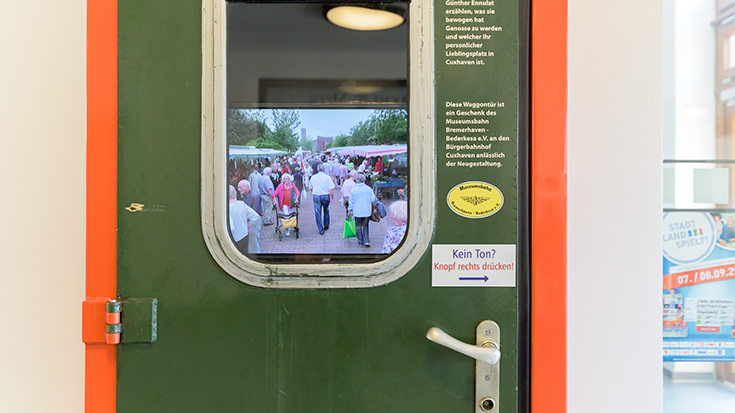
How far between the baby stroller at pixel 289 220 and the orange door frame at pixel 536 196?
40 cm

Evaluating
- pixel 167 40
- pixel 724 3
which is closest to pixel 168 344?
pixel 167 40

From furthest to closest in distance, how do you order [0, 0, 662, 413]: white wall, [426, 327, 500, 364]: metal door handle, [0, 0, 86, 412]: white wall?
[0, 0, 86, 412]: white wall
[0, 0, 662, 413]: white wall
[426, 327, 500, 364]: metal door handle

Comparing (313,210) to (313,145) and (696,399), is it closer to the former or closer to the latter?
(313,145)

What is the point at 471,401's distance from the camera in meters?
Answer: 0.97

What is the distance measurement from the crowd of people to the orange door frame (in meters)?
0.31

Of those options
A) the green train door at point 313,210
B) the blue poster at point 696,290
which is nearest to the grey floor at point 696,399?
the blue poster at point 696,290

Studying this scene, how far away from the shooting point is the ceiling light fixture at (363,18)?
96 cm

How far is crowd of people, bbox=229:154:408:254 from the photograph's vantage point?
958mm

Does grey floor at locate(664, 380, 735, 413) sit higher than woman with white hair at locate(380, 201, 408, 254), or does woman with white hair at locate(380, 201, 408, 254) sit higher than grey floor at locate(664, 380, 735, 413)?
woman with white hair at locate(380, 201, 408, 254)

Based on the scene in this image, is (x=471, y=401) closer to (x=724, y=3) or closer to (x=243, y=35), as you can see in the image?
(x=243, y=35)

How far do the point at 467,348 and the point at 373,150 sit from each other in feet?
1.69

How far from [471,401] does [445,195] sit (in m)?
0.51

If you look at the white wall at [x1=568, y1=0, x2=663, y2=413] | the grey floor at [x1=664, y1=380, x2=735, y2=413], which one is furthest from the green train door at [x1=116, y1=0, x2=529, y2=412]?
the grey floor at [x1=664, y1=380, x2=735, y2=413]

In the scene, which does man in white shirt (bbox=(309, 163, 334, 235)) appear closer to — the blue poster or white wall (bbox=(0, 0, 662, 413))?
white wall (bbox=(0, 0, 662, 413))
